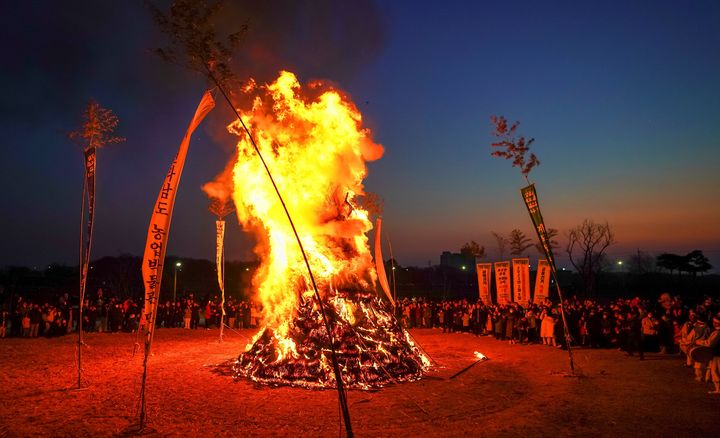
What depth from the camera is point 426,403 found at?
11.9 meters

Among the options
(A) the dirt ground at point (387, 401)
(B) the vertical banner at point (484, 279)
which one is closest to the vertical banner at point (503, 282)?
(B) the vertical banner at point (484, 279)

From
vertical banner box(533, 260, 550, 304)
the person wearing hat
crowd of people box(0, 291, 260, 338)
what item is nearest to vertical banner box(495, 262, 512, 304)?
vertical banner box(533, 260, 550, 304)

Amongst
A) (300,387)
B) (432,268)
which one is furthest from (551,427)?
(432,268)

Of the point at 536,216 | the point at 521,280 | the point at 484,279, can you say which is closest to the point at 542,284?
the point at 521,280

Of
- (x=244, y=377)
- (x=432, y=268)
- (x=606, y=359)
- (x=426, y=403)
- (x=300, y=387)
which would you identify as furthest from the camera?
(x=432, y=268)

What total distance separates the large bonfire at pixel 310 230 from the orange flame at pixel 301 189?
38mm

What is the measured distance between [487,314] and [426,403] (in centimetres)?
1862

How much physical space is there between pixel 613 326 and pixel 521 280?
7361mm

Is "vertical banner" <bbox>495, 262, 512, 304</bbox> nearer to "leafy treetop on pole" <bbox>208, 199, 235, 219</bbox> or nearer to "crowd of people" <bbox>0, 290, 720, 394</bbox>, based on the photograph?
"crowd of people" <bbox>0, 290, 720, 394</bbox>

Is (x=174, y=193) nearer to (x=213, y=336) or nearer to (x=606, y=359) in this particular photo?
(x=606, y=359)

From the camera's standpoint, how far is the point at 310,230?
1689 cm

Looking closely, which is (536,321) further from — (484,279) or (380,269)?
(380,269)

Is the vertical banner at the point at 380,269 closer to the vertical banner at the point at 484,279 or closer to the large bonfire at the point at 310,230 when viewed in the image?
the large bonfire at the point at 310,230

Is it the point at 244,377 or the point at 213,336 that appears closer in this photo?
the point at 244,377
